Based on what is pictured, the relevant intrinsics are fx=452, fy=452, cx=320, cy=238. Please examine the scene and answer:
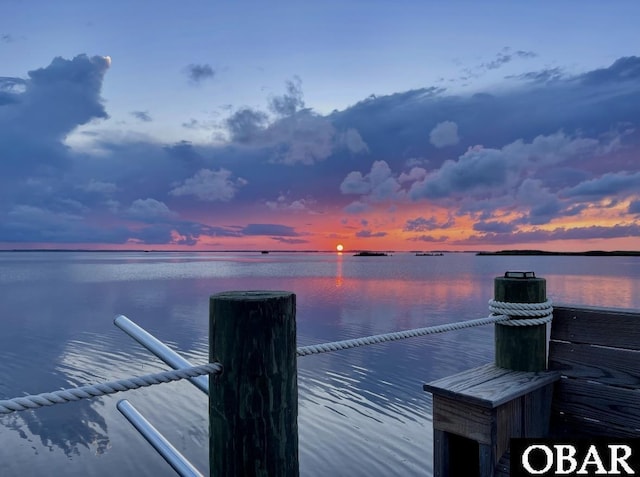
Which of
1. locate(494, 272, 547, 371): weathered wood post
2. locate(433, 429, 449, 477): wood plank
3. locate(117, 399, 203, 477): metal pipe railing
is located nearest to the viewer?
locate(117, 399, 203, 477): metal pipe railing

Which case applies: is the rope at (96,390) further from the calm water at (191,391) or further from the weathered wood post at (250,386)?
the calm water at (191,391)

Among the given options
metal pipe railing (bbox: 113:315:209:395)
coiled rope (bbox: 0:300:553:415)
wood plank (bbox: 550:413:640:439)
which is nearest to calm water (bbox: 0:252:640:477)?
wood plank (bbox: 550:413:640:439)

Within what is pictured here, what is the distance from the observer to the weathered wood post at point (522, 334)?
272 centimetres

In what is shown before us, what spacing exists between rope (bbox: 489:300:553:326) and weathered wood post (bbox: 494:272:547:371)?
39 mm

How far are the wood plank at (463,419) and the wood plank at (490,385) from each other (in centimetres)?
5

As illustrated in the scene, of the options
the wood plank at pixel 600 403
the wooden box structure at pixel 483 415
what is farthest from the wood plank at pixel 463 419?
the wood plank at pixel 600 403

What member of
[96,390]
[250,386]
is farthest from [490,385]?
[96,390]

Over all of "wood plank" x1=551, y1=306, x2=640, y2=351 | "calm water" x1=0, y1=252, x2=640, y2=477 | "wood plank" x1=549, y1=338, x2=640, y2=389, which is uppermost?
"wood plank" x1=551, y1=306, x2=640, y2=351

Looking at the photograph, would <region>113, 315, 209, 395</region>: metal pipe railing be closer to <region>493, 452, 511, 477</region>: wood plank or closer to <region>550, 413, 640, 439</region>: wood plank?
<region>493, 452, 511, 477</region>: wood plank

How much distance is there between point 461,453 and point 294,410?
152cm

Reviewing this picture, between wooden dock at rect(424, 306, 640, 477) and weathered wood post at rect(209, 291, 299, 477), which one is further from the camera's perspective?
wooden dock at rect(424, 306, 640, 477)

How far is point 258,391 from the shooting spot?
137cm

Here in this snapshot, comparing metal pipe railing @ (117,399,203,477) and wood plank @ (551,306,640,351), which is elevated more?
wood plank @ (551,306,640,351)

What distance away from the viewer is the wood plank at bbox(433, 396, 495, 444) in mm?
2314
